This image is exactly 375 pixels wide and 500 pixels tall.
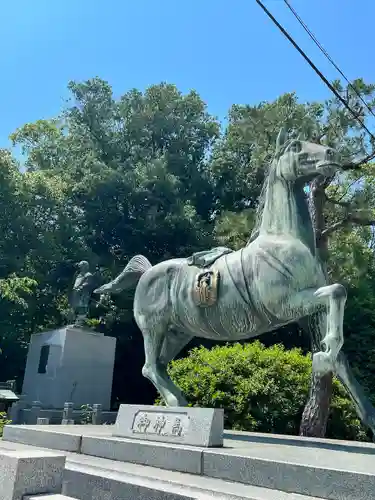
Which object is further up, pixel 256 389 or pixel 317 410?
pixel 256 389

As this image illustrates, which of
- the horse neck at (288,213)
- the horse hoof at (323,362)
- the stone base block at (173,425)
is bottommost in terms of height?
the stone base block at (173,425)

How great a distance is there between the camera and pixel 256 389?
31.2 feet

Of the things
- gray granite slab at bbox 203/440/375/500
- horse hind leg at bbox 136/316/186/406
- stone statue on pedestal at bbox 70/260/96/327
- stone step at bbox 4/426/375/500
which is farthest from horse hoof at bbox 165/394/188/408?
stone statue on pedestal at bbox 70/260/96/327

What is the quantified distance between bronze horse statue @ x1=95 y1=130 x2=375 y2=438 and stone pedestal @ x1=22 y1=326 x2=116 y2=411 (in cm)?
983

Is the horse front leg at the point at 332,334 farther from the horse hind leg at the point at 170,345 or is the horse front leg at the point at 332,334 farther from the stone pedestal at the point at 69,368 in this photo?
the stone pedestal at the point at 69,368

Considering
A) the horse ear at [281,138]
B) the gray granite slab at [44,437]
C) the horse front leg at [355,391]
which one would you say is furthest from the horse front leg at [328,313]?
the gray granite slab at [44,437]

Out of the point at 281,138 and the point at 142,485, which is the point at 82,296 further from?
the point at 142,485

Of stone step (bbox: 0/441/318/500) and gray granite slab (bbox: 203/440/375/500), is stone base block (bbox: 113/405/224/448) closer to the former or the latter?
gray granite slab (bbox: 203/440/375/500)

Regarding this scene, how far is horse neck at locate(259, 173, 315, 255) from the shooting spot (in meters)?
4.63

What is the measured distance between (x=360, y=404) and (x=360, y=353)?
14.2m

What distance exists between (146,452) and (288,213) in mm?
2394

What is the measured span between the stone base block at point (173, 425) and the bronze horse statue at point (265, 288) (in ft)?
1.66

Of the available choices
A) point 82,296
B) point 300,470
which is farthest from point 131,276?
point 82,296

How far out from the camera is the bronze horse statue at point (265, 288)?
13.9 feet
